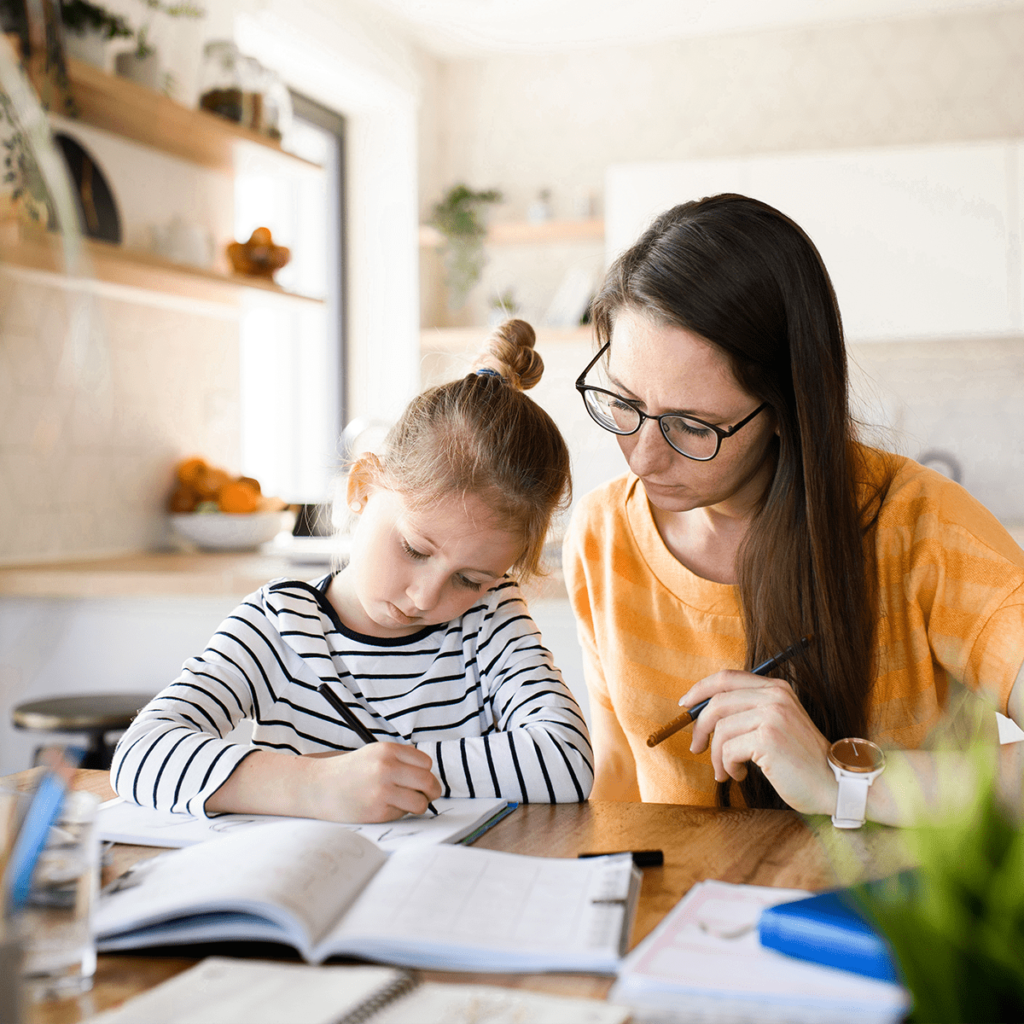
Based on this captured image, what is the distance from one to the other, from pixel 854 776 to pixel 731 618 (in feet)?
1.27

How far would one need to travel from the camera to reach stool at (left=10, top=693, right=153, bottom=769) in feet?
6.56

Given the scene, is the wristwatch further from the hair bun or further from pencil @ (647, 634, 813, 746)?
the hair bun

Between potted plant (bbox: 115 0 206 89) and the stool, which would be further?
potted plant (bbox: 115 0 206 89)

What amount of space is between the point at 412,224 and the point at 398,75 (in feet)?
1.76

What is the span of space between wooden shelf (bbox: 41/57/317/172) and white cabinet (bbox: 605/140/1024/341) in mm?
1409

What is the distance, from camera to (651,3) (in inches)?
155

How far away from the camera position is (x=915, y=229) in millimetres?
3721

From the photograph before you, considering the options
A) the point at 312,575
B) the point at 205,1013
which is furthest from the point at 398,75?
the point at 205,1013

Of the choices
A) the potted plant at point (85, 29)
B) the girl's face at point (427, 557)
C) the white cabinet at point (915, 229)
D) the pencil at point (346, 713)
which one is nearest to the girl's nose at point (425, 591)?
the girl's face at point (427, 557)

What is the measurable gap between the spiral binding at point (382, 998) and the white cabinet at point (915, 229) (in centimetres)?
338

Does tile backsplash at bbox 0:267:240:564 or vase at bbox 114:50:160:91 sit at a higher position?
vase at bbox 114:50:160:91

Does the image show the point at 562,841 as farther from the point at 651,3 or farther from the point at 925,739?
the point at 651,3

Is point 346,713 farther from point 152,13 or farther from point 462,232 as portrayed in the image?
point 462,232

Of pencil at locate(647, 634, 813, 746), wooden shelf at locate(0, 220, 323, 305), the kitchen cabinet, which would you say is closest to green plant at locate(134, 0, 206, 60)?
the kitchen cabinet
